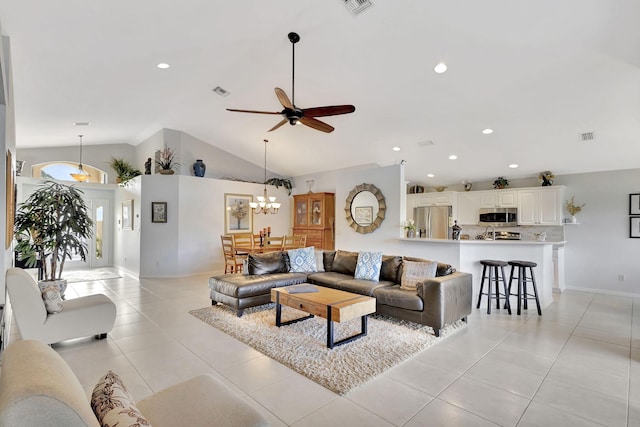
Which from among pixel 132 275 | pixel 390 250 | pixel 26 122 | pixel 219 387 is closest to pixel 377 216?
pixel 390 250

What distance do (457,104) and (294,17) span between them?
2.77m

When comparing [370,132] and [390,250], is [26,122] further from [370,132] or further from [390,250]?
[390,250]

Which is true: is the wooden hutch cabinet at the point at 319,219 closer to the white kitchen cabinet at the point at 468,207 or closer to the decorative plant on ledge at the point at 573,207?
the white kitchen cabinet at the point at 468,207

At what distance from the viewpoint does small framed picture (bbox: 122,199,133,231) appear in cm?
787

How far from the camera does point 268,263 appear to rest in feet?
17.5

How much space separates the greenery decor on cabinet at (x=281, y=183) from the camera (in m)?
9.46

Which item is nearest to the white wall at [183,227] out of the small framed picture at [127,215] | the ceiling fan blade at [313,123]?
the small framed picture at [127,215]

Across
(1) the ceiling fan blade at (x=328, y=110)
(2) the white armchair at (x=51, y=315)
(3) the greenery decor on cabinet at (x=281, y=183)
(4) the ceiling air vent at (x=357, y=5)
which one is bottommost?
(2) the white armchair at (x=51, y=315)

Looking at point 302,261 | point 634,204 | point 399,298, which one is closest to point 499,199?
point 634,204

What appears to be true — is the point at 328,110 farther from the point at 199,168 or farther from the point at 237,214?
the point at 237,214

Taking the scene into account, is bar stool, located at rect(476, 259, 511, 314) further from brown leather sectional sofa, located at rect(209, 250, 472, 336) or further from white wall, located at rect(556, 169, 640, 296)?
white wall, located at rect(556, 169, 640, 296)

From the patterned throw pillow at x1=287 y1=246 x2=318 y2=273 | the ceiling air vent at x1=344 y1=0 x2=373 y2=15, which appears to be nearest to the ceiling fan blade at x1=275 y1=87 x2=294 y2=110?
the ceiling air vent at x1=344 y1=0 x2=373 y2=15

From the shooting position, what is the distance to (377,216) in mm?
6695

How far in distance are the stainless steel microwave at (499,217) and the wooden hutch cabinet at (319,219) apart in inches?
146
